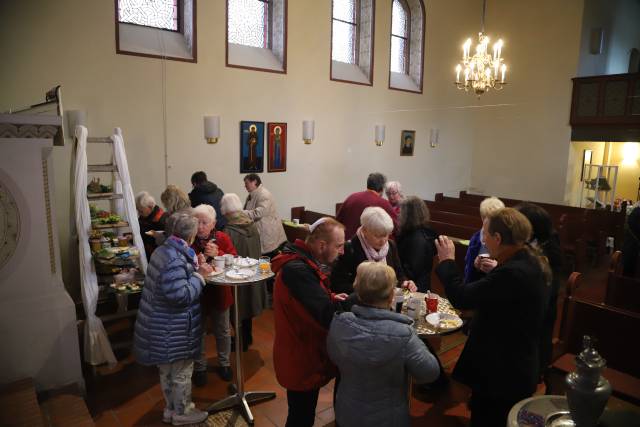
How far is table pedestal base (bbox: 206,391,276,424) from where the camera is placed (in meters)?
3.52

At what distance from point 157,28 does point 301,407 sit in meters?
5.66

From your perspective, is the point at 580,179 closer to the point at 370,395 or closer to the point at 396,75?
the point at 396,75

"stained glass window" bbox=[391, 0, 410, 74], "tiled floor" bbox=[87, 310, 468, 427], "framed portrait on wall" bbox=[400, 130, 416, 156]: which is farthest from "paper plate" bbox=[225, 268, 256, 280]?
"stained glass window" bbox=[391, 0, 410, 74]

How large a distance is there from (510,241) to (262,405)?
242 cm

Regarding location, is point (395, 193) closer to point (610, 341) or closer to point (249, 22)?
point (610, 341)

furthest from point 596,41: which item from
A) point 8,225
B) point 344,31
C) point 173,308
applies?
point 8,225

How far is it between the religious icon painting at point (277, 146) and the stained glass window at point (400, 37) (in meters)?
3.41

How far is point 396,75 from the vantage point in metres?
9.55

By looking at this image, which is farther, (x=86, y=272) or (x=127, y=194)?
(x=127, y=194)

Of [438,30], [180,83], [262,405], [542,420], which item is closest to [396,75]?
[438,30]

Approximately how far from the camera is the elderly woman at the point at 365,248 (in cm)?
308

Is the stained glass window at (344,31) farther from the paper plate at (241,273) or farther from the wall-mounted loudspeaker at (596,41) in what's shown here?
the paper plate at (241,273)

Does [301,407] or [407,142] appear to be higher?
[407,142]

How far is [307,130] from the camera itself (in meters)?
7.82
